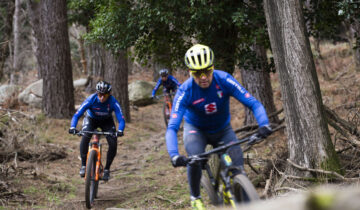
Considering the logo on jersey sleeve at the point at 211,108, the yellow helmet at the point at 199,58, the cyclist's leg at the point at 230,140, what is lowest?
the cyclist's leg at the point at 230,140

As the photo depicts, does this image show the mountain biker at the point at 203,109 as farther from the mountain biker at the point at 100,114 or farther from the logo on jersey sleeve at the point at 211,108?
the mountain biker at the point at 100,114

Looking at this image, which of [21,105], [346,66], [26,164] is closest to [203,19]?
[26,164]

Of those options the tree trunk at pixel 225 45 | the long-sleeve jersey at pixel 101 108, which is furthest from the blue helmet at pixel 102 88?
the tree trunk at pixel 225 45

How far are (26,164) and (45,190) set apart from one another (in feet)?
5.74

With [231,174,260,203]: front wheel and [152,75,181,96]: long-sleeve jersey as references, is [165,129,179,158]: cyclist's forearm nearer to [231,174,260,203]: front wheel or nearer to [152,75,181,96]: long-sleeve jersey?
[231,174,260,203]: front wheel

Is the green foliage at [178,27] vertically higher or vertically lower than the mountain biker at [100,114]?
higher

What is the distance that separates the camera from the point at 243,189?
13.3ft

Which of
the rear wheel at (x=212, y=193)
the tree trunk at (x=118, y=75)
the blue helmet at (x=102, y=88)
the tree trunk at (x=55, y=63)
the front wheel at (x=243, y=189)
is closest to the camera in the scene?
the front wheel at (x=243, y=189)

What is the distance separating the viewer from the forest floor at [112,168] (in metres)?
7.45

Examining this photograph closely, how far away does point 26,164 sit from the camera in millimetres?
9648

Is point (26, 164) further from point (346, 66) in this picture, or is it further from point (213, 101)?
point (346, 66)

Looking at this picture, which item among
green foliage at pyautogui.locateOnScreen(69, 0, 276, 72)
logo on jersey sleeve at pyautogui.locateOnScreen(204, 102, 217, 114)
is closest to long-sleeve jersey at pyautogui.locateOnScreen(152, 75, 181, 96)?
green foliage at pyautogui.locateOnScreen(69, 0, 276, 72)

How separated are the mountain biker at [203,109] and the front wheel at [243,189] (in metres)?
0.20

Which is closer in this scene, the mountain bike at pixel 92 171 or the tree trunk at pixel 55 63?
the mountain bike at pixel 92 171
